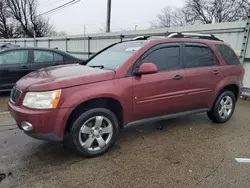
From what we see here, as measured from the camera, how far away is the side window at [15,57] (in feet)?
20.9

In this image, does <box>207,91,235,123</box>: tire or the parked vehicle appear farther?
the parked vehicle

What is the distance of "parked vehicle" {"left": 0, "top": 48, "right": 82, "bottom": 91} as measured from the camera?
6.31 metres

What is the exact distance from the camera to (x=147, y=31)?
33.2ft

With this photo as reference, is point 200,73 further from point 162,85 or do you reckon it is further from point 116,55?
point 116,55

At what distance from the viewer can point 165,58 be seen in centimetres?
377

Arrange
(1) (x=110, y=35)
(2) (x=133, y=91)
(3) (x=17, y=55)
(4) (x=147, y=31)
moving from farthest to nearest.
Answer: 1. (1) (x=110, y=35)
2. (4) (x=147, y=31)
3. (3) (x=17, y=55)
4. (2) (x=133, y=91)

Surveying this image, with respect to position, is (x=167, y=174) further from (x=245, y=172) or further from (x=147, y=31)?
(x=147, y=31)

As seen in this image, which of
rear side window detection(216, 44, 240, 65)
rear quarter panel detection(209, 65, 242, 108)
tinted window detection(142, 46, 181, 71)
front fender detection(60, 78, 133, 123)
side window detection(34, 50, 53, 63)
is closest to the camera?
front fender detection(60, 78, 133, 123)

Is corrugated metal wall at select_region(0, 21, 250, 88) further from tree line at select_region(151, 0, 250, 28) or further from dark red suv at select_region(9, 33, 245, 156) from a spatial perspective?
tree line at select_region(151, 0, 250, 28)

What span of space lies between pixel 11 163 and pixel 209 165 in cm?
273

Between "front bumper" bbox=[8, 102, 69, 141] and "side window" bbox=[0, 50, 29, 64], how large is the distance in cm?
421

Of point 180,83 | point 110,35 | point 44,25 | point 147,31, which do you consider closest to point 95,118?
point 180,83

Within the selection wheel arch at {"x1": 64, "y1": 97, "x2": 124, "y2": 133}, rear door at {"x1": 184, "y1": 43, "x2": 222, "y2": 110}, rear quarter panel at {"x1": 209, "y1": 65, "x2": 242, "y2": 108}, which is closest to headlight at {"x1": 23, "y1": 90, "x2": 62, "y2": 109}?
wheel arch at {"x1": 64, "y1": 97, "x2": 124, "y2": 133}

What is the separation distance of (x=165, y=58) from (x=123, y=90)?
104 cm
